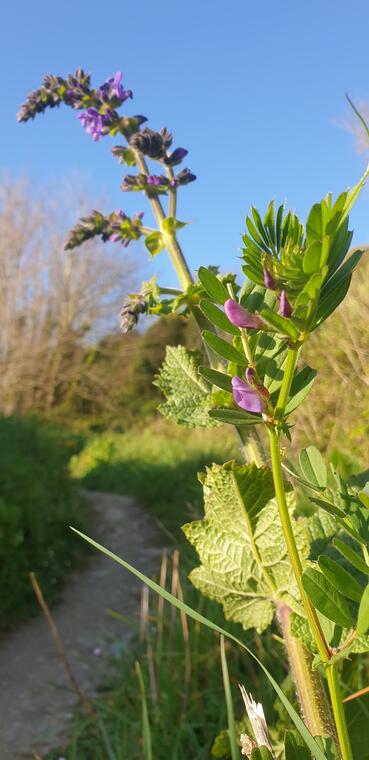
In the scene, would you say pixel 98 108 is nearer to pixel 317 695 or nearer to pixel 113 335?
pixel 317 695

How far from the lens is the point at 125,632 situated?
3.82m

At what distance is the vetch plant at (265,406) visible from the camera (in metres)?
0.47

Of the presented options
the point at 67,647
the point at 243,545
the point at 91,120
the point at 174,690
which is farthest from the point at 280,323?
the point at 67,647

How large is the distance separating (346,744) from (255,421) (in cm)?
24

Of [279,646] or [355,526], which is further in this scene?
[279,646]

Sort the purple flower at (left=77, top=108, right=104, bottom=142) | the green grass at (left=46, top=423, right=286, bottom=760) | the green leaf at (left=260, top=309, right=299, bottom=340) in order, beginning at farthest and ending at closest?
the green grass at (left=46, top=423, right=286, bottom=760) → the purple flower at (left=77, top=108, right=104, bottom=142) → the green leaf at (left=260, top=309, right=299, bottom=340)

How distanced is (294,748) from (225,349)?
34 cm

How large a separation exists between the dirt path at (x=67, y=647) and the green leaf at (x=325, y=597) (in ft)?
7.43

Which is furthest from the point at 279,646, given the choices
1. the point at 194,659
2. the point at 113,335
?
the point at 113,335

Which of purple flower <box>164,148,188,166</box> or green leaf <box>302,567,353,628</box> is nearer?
green leaf <box>302,567,353,628</box>

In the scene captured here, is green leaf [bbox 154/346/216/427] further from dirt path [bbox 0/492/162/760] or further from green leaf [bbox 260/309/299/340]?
dirt path [bbox 0/492/162/760]

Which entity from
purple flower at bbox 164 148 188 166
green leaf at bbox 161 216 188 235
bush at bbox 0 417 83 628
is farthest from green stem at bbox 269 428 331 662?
bush at bbox 0 417 83 628

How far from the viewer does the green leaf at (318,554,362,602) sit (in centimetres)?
50

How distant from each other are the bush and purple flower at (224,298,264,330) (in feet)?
13.1
